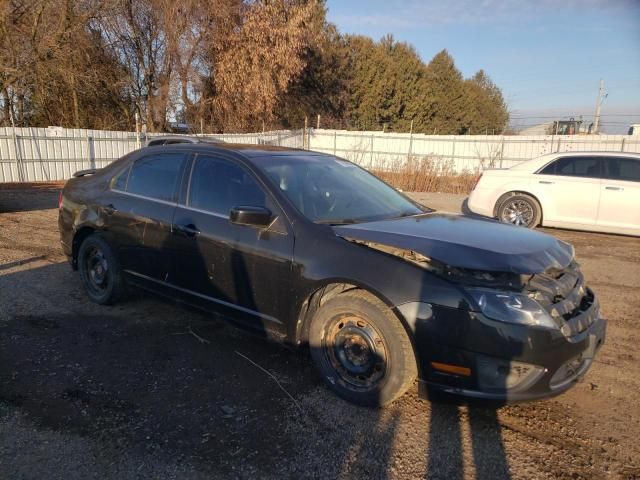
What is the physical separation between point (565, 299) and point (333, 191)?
1848 mm

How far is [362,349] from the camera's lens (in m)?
3.03

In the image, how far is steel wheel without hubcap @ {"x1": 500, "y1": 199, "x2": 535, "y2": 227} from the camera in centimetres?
890

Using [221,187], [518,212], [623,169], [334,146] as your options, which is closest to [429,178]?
[518,212]

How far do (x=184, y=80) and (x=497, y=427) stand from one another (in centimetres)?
2545

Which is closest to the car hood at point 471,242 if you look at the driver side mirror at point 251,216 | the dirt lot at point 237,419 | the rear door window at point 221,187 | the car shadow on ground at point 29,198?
the driver side mirror at point 251,216

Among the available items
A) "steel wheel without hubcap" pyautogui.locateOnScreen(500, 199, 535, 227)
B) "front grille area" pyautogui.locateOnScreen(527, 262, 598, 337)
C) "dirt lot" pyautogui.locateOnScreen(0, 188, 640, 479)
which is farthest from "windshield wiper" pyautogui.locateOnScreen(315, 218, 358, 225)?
"steel wheel without hubcap" pyautogui.locateOnScreen(500, 199, 535, 227)

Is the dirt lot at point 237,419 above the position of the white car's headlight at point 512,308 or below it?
below

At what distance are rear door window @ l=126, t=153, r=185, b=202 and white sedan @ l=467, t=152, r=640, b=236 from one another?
6836mm

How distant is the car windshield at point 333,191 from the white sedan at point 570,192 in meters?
5.45

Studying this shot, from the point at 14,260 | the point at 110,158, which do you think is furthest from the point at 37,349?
the point at 110,158

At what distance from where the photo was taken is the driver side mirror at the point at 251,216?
10.8ft

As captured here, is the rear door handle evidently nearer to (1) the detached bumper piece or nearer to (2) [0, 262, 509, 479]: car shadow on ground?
(2) [0, 262, 509, 479]: car shadow on ground

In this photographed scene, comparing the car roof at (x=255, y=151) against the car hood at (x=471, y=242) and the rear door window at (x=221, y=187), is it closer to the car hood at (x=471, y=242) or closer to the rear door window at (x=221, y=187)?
the rear door window at (x=221, y=187)

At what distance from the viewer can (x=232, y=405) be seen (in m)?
3.03
